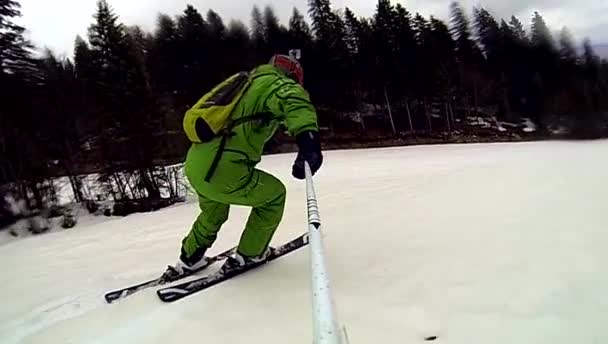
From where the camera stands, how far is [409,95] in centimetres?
3803

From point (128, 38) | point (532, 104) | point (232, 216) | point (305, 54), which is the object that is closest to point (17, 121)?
point (128, 38)

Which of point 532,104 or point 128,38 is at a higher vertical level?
point 128,38

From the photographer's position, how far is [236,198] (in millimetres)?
3223

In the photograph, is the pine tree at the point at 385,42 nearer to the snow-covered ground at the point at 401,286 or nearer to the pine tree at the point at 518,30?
the pine tree at the point at 518,30

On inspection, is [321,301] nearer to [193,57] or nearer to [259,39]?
[193,57]

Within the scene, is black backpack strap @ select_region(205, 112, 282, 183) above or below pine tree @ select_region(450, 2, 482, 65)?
below

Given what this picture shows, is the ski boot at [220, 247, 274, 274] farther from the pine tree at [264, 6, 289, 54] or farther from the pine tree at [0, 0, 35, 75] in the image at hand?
the pine tree at [264, 6, 289, 54]

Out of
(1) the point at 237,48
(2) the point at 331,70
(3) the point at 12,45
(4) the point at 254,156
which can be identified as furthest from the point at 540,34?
(4) the point at 254,156

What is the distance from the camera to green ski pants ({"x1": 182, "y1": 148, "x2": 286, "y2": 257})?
3158 mm

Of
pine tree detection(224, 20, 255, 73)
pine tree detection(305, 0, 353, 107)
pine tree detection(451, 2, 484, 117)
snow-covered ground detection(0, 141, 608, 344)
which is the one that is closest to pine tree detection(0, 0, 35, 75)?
snow-covered ground detection(0, 141, 608, 344)

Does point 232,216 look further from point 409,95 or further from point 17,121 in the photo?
point 409,95

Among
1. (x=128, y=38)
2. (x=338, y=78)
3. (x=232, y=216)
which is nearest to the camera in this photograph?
(x=232, y=216)

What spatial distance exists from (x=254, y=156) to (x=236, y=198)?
31cm

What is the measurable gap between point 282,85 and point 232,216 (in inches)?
184
